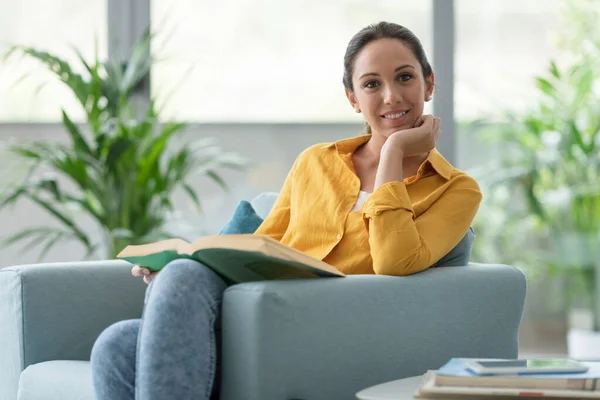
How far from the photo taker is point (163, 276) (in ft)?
5.10

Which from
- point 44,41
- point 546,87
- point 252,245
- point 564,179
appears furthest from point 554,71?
point 252,245

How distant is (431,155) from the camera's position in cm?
196

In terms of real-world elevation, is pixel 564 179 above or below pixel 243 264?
above

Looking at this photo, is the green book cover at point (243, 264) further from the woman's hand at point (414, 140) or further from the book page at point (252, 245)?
the woman's hand at point (414, 140)

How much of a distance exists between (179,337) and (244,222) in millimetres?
731

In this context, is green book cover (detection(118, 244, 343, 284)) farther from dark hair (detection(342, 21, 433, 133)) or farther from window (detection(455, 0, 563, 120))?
window (detection(455, 0, 563, 120))

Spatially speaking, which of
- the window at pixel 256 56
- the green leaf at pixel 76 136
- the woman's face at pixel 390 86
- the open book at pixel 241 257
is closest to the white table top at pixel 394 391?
the open book at pixel 241 257

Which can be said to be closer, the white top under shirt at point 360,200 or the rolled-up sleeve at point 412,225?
the rolled-up sleeve at point 412,225

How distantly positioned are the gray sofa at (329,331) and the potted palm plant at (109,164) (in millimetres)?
1228

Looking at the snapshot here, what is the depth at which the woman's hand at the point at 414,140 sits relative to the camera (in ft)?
6.19

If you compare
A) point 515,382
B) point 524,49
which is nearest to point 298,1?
point 524,49

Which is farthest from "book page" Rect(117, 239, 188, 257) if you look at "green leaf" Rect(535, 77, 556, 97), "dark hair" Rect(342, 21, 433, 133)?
"green leaf" Rect(535, 77, 556, 97)

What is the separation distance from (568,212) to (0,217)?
2532mm

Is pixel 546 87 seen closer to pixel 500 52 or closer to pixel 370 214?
pixel 500 52
